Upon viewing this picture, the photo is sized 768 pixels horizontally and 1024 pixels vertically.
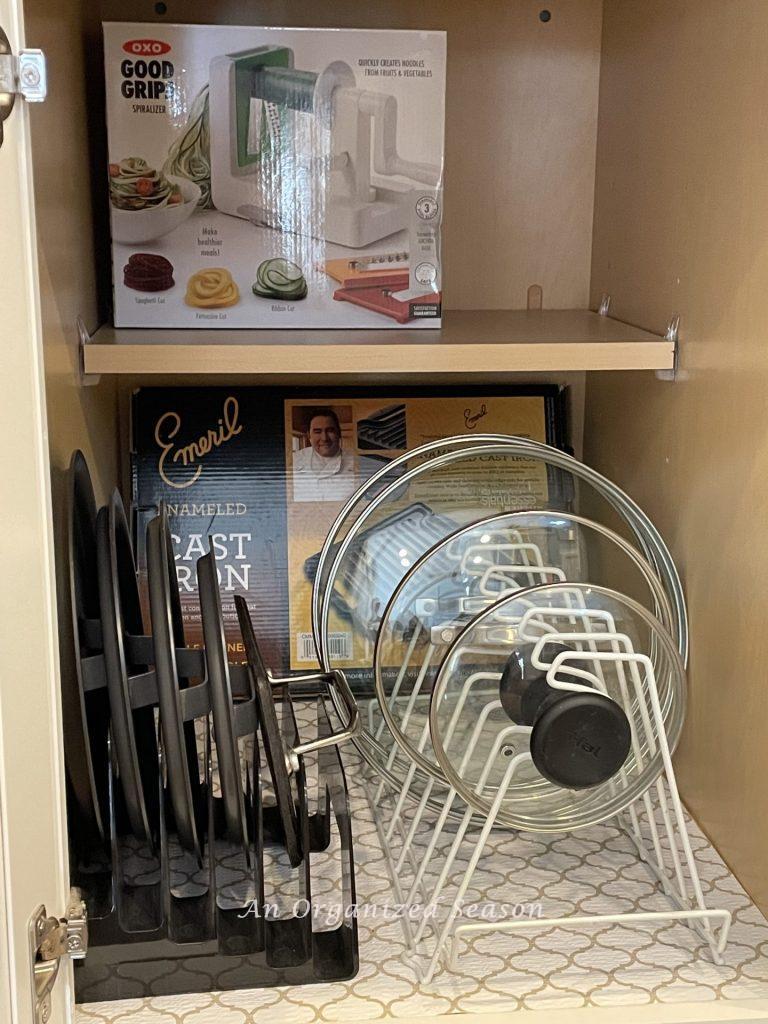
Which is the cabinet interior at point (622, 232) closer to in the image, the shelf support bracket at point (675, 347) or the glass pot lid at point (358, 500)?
the shelf support bracket at point (675, 347)

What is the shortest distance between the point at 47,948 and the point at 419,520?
0.62 meters

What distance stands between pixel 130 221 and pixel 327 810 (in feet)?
1.87

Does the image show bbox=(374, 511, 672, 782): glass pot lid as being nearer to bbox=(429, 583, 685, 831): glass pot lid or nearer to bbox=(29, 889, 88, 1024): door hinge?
bbox=(429, 583, 685, 831): glass pot lid

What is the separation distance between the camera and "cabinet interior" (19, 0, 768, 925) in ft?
2.85

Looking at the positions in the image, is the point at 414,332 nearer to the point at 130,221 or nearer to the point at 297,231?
the point at 297,231

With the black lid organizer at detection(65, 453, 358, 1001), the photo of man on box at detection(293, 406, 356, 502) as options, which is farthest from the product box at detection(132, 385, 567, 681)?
the black lid organizer at detection(65, 453, 358, 1001)

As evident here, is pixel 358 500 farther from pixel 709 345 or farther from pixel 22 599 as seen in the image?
pixel 22 599

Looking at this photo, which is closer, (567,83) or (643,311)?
(643,311)

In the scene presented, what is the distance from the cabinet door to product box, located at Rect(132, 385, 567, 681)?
24.7 inches

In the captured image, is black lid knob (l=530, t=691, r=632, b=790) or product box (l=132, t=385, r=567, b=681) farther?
product box (l=132, t=385, r=567, b=681)

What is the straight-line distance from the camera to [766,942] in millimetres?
829

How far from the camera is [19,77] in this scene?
50 centimetres

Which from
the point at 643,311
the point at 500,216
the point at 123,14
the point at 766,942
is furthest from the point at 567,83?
the point at 766,942

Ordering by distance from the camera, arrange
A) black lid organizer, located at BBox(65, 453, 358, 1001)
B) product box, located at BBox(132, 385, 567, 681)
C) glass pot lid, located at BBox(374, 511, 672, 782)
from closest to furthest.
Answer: black lid organizer, located at BBox(65, 453, 358, 1001)
glass pot lid, located at BBox(374, 511, 672, 782)
product box, located at BBox(132, 385, 567, 681)
